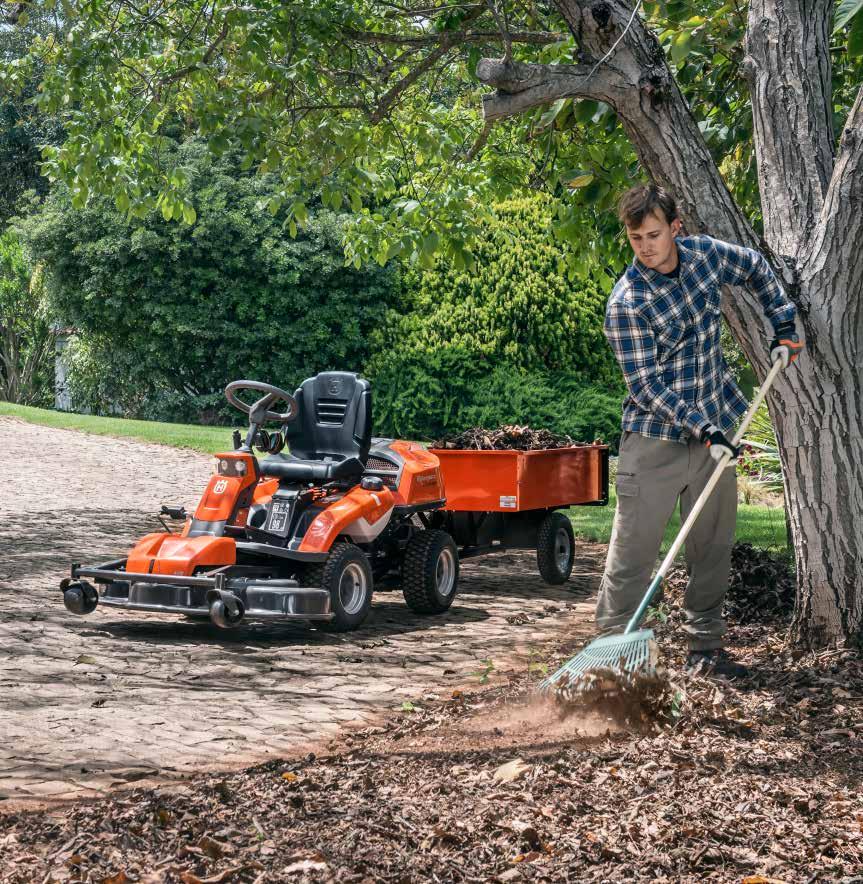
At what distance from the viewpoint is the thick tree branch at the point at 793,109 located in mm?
5754

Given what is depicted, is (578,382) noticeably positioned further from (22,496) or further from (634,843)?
(634,843)

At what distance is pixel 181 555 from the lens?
6.51 metres

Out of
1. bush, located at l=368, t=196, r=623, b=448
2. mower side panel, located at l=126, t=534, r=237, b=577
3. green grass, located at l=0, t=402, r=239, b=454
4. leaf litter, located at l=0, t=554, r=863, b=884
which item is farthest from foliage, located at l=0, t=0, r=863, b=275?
bush, located at l=368, t=196, r=623, b=448

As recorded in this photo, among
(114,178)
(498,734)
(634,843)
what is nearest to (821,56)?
(498,734)

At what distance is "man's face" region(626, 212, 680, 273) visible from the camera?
483 centimetres

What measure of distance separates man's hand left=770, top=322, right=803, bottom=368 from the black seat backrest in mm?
2823

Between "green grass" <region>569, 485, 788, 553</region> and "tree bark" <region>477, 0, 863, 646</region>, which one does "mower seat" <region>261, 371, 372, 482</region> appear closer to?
"tree bark" <region>477, 0, 863, 646</region>

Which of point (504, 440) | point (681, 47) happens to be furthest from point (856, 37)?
point (504, 440)

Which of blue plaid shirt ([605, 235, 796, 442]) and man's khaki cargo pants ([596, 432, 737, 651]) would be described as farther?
man's khaki cargo pants ([596, 432, 737, 651])

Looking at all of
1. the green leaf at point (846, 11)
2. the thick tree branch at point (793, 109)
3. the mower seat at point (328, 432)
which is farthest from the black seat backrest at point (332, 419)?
the green leaf at point (846, 11)

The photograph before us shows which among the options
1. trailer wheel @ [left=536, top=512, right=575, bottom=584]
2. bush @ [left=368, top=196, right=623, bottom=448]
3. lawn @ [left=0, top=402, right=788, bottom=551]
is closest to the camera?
trailer wheel @ [left=536, top=512, right=575, bottom=584]

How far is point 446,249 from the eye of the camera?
26.9 feet

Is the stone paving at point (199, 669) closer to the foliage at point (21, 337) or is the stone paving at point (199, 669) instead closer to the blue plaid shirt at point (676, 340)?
the blue plaid shirt at point (676, 340)

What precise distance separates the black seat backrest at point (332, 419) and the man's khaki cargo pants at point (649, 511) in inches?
96.5
